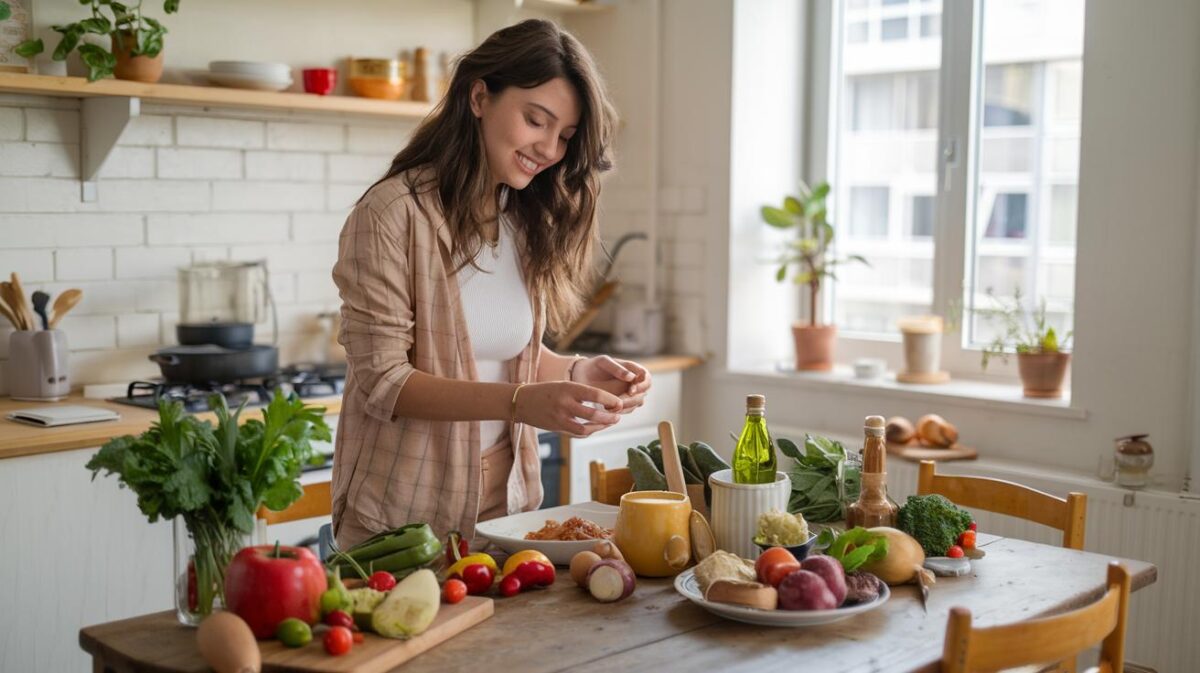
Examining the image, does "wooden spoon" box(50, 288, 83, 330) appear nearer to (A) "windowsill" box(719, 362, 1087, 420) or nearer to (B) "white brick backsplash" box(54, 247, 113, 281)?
(B) "white brick backsplash" box(54, 247, 113, 281)

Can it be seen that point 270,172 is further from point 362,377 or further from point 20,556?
point 362,377

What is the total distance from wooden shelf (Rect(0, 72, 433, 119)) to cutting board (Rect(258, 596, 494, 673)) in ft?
6.72

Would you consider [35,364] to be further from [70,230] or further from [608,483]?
[608,483]

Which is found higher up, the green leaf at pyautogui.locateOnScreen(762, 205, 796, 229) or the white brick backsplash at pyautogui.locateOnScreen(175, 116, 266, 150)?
the white brick backsplash at pyautogui.locateOnScreen(175, 116, 266, 150)

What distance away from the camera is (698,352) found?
4.29m

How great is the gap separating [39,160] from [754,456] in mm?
2255

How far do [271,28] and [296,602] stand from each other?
2.54m

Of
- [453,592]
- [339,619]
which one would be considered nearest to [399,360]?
[453,592]

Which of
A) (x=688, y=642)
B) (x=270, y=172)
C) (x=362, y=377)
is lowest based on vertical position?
(x=688, y=642)

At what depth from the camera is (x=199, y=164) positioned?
3646mm

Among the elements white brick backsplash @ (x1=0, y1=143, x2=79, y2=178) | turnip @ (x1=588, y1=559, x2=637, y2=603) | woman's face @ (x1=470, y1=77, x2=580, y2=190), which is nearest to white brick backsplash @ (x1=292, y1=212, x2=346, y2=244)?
white brick backsplash @ (x1=0, y1=143, x2=79, y2=178)

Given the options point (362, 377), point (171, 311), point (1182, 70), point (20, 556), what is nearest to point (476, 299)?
point (362, 377)

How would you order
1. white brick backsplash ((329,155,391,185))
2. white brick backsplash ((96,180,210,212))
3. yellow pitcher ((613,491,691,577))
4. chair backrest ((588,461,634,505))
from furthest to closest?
white brick backsplash ((329,155,391,185))
white brick backsplash ((96,180,210,212))
chair backrest ((588,461,634,505))
yellow pitcher ((613,491,691,577))

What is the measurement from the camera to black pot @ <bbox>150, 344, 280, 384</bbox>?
337 cm
